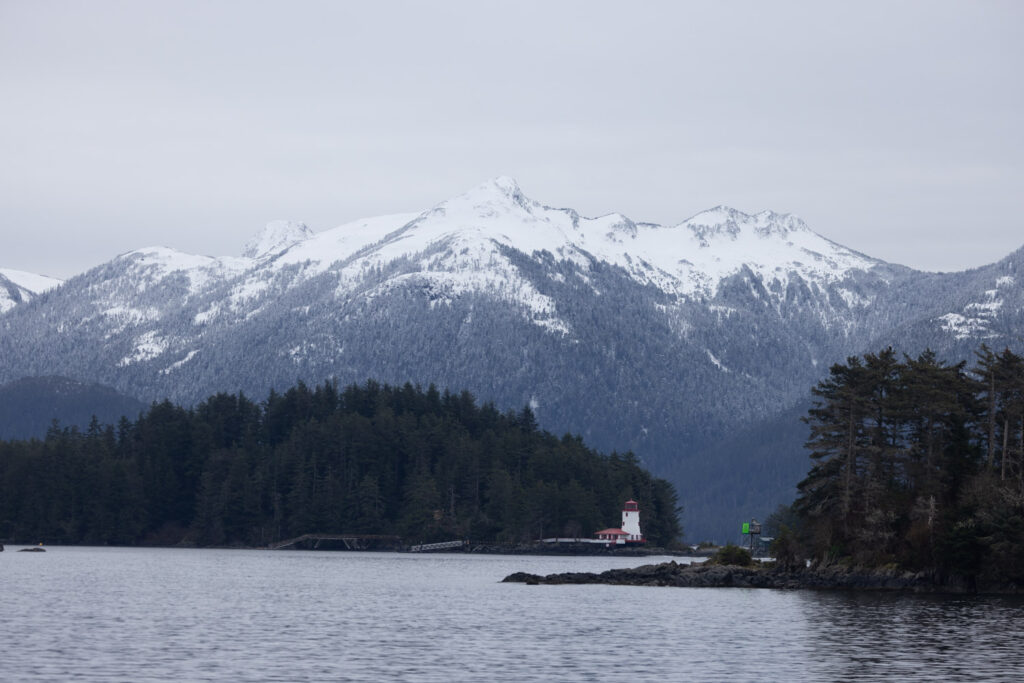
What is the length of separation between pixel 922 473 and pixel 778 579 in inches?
588

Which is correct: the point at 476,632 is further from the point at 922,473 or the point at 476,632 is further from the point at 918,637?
the point at 922,473

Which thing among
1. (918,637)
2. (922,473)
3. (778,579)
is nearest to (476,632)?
(918,637)

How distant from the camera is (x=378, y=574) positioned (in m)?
142

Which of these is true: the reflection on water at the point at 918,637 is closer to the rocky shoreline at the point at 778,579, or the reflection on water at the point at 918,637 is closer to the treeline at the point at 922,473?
the treeline at the point at 922,473

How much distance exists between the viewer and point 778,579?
122875 millimetres

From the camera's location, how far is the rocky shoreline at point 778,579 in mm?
110625

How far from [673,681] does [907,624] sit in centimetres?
2862

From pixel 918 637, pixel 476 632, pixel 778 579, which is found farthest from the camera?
pixel 778 579

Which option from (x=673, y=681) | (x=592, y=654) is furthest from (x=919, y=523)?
(x=673, y=681)

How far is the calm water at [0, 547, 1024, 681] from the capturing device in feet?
198

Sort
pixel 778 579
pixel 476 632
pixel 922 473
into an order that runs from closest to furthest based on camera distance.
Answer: pixel 476 632, pixel 922 473, pixel 778 579

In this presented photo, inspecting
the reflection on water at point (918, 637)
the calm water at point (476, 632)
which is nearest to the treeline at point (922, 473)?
the reflection on water at point (918, 637)

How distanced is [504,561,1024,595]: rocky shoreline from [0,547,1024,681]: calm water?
509 centimetres

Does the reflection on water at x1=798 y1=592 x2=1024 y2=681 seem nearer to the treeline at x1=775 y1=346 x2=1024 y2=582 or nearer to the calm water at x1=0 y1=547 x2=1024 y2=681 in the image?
the calm water at x1=0 y1=547 x2=1024 y2=681
